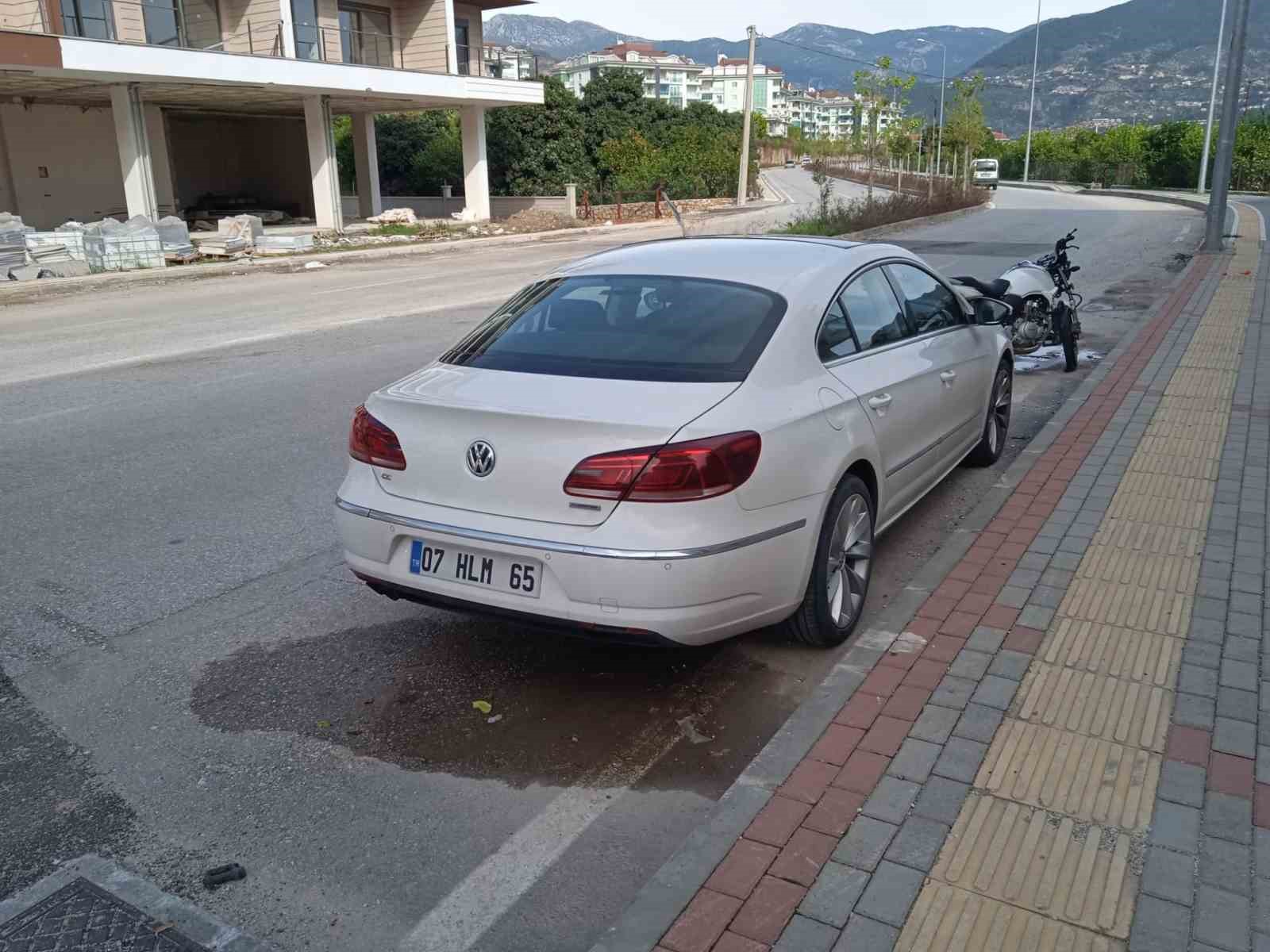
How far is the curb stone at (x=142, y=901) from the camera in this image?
280 centimetres

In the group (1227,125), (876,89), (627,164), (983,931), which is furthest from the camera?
(876,89)

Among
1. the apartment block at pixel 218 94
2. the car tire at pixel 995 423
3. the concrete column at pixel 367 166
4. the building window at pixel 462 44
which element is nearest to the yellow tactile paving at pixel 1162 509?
the car tire at pixel 995 423

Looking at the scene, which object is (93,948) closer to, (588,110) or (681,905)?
(681,905)

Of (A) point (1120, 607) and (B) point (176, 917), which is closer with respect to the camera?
(B) point (176, 917)

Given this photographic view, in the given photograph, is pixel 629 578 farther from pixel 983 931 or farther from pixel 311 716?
pixel 983 931

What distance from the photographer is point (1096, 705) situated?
3.84m

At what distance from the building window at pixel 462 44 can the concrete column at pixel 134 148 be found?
37.9ft

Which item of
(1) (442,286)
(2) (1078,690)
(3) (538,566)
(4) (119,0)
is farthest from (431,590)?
(4) (119,0)

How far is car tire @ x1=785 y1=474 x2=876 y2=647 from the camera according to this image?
4281 mm

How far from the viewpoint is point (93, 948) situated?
109 inches

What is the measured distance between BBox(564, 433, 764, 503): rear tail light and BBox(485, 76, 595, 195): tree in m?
38.6

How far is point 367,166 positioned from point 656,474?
35434mm

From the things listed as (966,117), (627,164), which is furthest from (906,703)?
(966,117)

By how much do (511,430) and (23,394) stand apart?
7.62m
